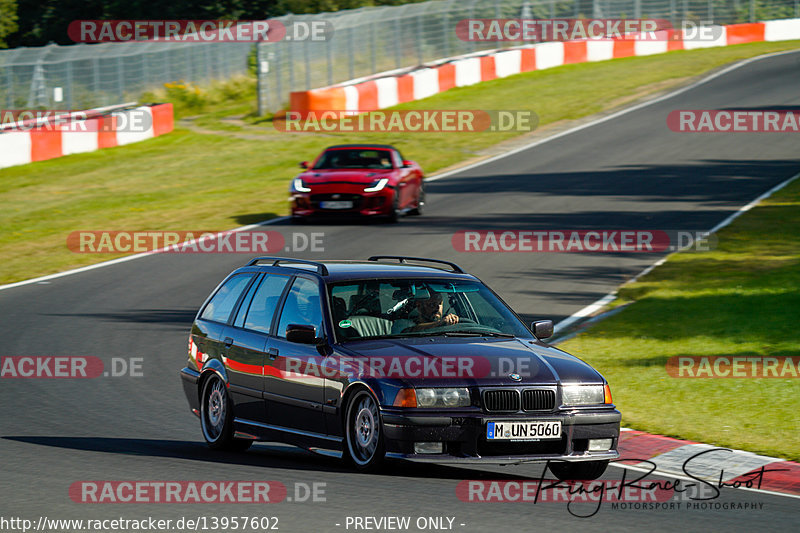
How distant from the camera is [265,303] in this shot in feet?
31.8

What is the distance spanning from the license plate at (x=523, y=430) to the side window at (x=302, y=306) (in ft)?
5.46

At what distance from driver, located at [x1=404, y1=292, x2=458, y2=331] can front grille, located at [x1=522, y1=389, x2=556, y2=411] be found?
44.5 inches

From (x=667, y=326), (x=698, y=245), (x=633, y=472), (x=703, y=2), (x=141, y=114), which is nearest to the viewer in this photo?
(x=633, y=472)

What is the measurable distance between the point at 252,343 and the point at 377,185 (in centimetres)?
1366

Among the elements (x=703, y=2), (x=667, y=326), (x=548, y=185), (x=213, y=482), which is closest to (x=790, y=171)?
(x=548, y=185)

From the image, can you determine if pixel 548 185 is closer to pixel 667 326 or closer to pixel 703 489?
pixel 667 326

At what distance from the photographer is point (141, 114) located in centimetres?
3684

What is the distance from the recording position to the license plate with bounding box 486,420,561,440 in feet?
26.1

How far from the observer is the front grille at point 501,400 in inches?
315

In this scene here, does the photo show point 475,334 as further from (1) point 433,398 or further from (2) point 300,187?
(2) point 300,187

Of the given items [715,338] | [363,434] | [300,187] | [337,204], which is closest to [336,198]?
[337,204]

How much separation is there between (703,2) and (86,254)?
38156mm

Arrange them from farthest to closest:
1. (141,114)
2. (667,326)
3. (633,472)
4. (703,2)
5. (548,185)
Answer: (703,2)
(141,114)
(548,185)
(667,326)
(633,472)
